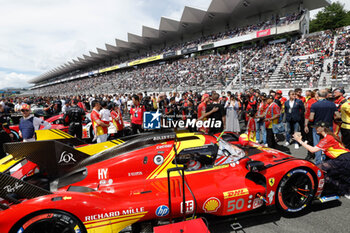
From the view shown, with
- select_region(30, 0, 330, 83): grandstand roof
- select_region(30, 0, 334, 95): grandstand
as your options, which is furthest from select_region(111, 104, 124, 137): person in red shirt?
select_region(30, 0, 330, 83): grandstand roof

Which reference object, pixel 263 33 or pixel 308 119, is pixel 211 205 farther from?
pixel 263 33

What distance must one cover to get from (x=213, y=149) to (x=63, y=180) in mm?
2264

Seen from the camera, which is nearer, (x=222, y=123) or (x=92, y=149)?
(x=92, y=149)

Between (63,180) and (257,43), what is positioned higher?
(257,43)

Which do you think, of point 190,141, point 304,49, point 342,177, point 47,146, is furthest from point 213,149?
point 304,49

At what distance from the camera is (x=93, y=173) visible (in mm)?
2693

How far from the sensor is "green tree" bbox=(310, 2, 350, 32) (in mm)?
35906

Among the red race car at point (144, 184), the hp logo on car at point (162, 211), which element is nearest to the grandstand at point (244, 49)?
the red race car at point (144, 184)

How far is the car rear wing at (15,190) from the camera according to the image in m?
2.12

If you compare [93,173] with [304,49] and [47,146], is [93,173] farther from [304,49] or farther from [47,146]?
[304,49]

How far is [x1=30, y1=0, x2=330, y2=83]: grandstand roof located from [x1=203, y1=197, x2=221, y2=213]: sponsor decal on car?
32.2 meters

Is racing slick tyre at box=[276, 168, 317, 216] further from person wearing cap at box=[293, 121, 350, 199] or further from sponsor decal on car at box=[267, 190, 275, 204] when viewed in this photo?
person wearing cap at box=[293, 121, 350, 199]

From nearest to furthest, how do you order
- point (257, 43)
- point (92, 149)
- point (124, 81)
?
point (92, 149), point (257, 43), point (124, 81)

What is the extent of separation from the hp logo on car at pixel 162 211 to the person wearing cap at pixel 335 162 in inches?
93.0
